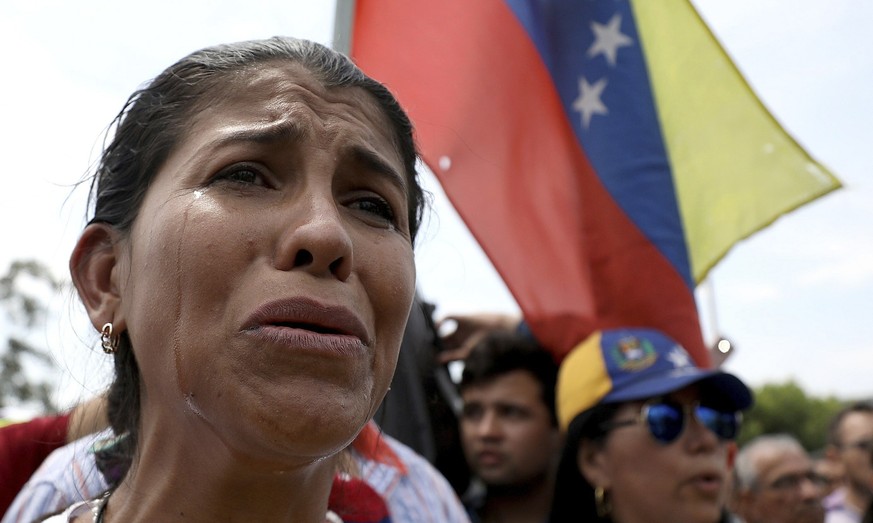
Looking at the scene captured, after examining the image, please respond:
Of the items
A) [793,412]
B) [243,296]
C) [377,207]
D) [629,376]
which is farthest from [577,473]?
[793,412]

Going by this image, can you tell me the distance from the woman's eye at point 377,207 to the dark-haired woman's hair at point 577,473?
2.05 m

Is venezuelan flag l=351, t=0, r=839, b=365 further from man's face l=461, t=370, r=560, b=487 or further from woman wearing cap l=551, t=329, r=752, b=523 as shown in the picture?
woman wearing cap l=551, t=329, r=752, b=523

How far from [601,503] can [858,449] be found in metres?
3.10

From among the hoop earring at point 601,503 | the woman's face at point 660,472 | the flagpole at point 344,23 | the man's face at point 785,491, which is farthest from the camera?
the man's face at point 785,491

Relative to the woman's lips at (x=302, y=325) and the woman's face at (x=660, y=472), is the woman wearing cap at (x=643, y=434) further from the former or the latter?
the woman's lips at (x=302, y=325)

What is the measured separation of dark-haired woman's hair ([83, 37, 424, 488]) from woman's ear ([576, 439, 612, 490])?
1872mm

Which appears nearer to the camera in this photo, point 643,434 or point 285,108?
point 285,108

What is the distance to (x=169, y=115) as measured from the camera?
158 centimetres

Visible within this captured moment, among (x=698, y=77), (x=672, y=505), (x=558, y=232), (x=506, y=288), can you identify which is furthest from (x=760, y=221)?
(x=672, y=505)

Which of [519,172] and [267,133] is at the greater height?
[267,133]

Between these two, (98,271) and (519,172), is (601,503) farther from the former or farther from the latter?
(98,271)

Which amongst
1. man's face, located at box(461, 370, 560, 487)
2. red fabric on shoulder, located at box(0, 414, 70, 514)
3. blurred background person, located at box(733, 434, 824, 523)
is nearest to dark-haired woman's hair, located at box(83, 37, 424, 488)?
red fabric on shoulder, located at box(0, 414, 70, 514)

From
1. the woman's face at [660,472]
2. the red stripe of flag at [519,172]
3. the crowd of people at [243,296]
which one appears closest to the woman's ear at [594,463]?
the woman's face at [660,472]

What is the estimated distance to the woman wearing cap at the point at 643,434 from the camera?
3186 millimetres
